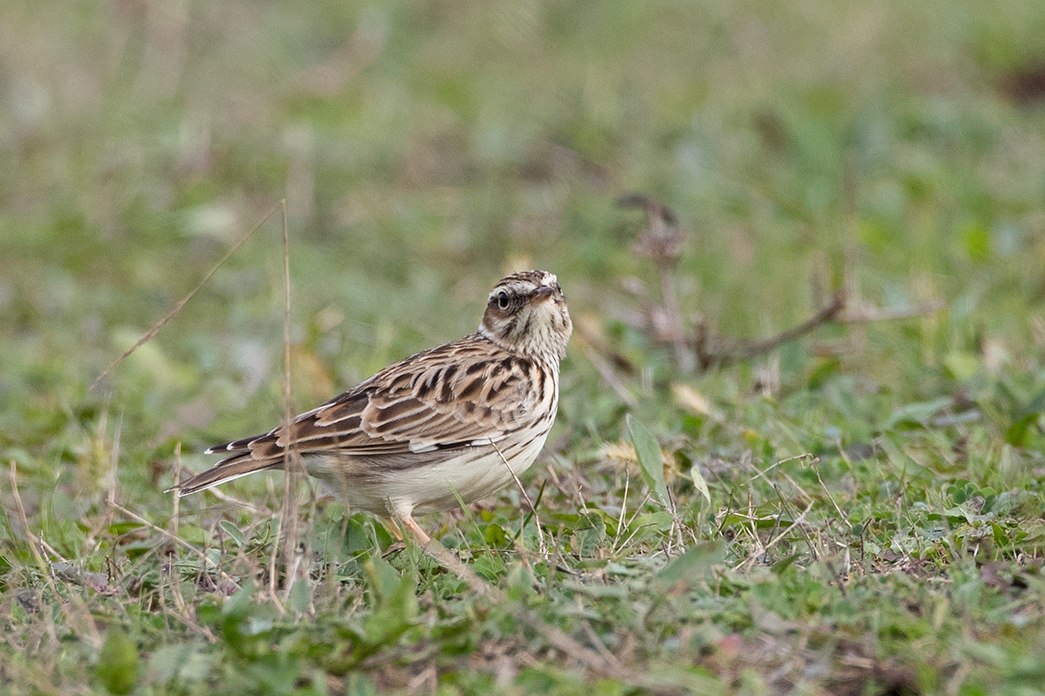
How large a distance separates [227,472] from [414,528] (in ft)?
2.51

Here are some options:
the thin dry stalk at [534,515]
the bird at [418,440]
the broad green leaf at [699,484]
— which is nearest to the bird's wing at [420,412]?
the bird at [418,440]

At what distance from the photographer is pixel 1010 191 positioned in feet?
32.0

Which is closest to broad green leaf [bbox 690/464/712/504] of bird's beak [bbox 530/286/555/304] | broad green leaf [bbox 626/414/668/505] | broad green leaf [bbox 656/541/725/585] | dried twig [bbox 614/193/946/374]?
broad green leaf [bbox 626/414/668/505]

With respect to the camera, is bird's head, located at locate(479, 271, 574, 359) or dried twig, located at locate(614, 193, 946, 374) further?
dried twig, located at locate(614, 193, 946, 374)

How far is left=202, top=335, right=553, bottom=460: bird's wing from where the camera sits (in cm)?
512

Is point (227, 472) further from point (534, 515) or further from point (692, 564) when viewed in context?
point (692, 564)

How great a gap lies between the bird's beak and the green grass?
0.77 metres

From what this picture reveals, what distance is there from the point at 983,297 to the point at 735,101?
396 cm

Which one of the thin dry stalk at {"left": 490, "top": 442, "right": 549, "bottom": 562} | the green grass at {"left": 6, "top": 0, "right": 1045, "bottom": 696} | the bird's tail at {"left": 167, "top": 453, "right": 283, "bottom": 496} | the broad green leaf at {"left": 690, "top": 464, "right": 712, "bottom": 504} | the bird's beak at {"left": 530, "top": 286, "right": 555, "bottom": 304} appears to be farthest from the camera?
the bird's beak at {"left": 530, "top": 286, "right": 555, "bottom": 304}

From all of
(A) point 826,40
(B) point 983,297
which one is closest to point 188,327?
(B) point 983,297

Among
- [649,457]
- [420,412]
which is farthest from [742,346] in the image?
[420,412]

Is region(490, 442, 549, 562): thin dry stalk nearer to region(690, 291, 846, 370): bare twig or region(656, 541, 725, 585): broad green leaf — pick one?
region(656, 541, 725, 585): broad green leaf

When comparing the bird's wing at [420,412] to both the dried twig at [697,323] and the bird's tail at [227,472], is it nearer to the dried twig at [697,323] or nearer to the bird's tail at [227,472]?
the bird's tail at [227,472]

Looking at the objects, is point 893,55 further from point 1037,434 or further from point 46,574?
point 46,574
